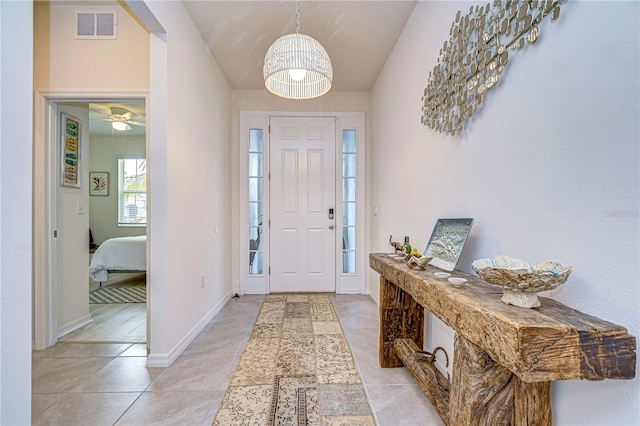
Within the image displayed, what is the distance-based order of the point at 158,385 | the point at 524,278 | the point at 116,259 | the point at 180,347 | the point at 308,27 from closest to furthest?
the point at 524,278 → the point at 158,385 → the point at 180,347 → the point at 308,27 → the point at 116,259

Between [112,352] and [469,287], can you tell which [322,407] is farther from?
[112,352]

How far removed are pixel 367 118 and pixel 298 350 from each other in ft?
9.71

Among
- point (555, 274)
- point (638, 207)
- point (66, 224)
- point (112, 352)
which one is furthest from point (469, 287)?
point (66, 224)

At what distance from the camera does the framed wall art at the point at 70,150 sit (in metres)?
2.57

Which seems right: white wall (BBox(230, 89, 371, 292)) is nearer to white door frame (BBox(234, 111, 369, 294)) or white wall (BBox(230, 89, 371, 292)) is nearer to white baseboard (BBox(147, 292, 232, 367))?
white door frame (BBox(234, 111, 369, 294))

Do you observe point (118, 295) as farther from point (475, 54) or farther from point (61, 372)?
point (475, 54)

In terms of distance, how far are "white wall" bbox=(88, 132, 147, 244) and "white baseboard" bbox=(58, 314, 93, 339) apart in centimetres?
362

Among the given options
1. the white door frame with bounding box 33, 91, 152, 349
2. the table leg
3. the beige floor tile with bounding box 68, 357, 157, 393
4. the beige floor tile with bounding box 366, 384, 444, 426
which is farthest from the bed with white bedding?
the beige floor tile with bounding box 366, 384, 444, 426

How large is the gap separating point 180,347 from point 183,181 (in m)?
1.28

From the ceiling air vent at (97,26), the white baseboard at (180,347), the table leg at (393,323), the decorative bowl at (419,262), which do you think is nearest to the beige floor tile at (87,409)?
the white baseboard at (180,347)

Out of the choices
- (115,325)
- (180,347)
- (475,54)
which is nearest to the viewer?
(475,54)

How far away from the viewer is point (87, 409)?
63.4 inches

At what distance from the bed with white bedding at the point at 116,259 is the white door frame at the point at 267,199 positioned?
54.8 inches
